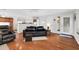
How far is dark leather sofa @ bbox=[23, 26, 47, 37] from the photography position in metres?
2.16

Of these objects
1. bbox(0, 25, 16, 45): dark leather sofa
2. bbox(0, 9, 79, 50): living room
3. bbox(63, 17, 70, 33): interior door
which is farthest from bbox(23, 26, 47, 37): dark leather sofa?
bbox(63, 17, 70, 33): interior door

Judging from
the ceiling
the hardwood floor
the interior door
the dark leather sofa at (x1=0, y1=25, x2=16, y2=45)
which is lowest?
the hardwood floor

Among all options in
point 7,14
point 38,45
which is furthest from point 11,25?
point 38,45

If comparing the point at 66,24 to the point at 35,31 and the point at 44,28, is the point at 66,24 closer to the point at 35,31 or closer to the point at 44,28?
the point at 44,28

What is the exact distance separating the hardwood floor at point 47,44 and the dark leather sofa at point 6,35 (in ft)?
0.26

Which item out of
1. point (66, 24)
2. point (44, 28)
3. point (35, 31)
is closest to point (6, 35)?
point (35, 31)

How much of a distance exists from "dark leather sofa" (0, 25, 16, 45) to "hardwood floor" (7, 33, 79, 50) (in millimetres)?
79

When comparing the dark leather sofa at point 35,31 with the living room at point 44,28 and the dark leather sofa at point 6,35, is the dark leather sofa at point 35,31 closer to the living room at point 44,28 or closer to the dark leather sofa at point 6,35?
the living room at point 44,28

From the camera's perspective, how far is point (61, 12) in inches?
82.7

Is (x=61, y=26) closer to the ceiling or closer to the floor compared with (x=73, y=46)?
closer to the ceiling

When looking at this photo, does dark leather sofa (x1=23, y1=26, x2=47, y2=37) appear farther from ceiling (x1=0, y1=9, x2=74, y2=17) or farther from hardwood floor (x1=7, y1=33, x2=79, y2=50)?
ceiling (x1=0, y1=9, x2=74, y2=17)
